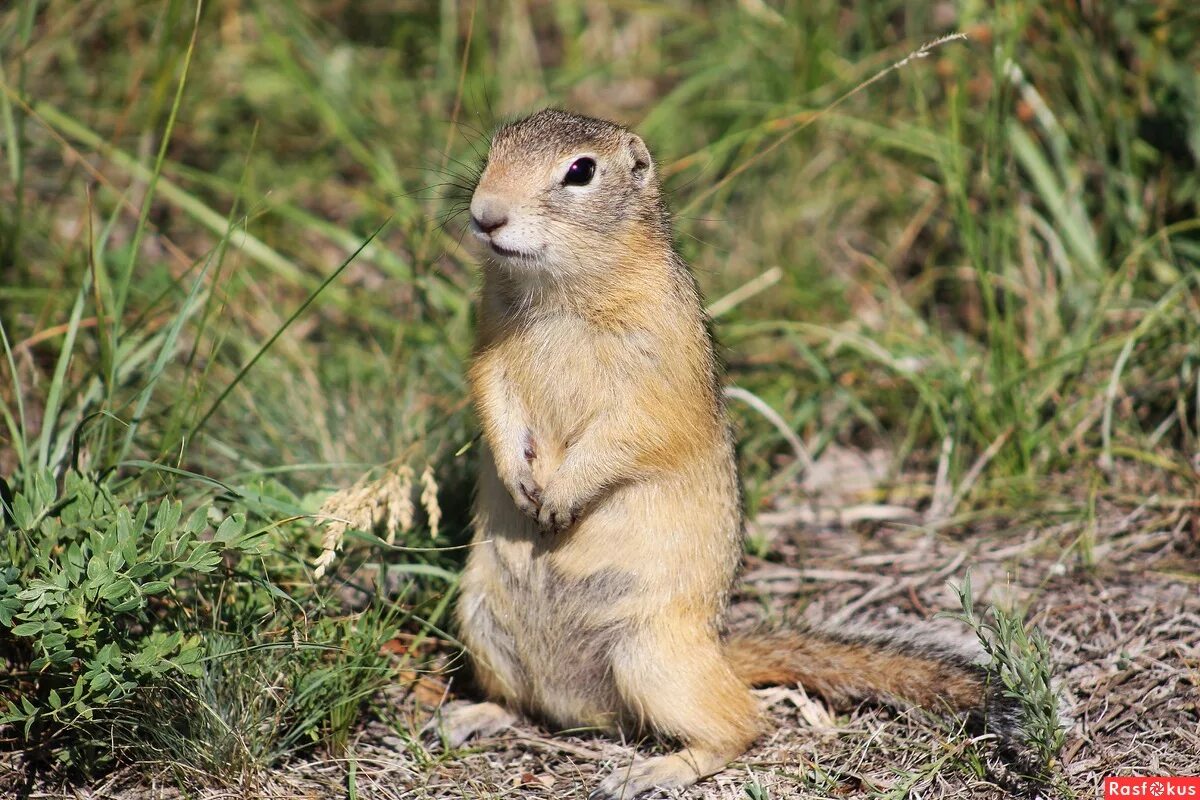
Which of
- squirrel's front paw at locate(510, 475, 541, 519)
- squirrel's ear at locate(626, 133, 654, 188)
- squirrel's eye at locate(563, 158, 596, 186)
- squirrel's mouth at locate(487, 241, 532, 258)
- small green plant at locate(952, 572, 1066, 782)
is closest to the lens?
small green plant at locate(952, 572, 1066, 782)

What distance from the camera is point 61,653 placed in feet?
9.21

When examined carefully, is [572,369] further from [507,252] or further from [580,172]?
[580,172]

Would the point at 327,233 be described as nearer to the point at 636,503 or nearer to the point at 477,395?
the point at 477,395

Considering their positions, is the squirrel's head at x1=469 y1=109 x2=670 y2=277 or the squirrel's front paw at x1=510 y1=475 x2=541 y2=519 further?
the squirrel's front paw at x1=510 y1=475 x2=541 y2=519

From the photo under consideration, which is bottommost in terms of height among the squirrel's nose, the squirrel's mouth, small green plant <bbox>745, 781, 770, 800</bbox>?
small green plant <bbox>745, 781, 770, 800</bbox>

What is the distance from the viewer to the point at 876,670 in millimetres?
3514

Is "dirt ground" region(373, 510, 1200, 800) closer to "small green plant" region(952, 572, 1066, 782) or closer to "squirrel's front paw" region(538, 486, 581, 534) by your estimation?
"small green plant" region(952, 572, 1066, 782)

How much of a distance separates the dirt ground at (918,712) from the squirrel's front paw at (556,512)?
2.27 feet

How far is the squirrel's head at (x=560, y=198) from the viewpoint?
3193 mm

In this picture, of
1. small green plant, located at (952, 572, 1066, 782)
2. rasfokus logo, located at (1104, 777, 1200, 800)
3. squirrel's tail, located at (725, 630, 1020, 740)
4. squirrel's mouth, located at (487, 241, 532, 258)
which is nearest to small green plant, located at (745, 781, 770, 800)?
squirrel's tail, located at (725, 630, 1020, 740)

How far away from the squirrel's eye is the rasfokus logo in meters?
2.15

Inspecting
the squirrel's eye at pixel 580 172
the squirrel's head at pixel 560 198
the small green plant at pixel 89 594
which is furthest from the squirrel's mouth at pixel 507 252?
the small green plant at pixel 89 594

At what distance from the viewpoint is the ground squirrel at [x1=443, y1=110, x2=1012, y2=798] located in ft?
11.1

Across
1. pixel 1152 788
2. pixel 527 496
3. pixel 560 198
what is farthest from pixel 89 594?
pixel 1152 788
